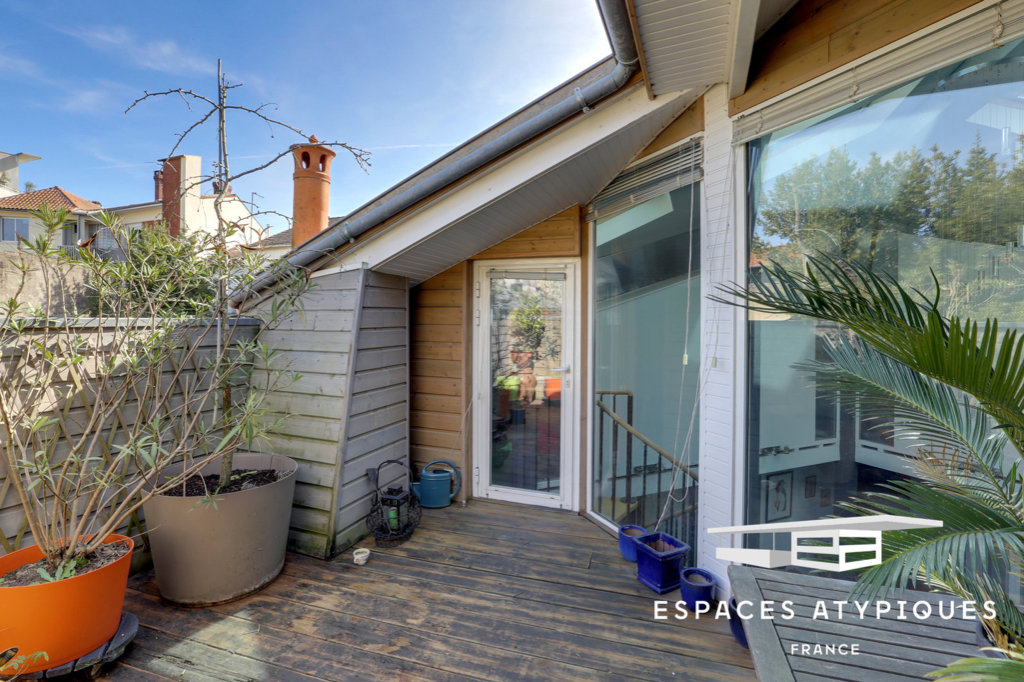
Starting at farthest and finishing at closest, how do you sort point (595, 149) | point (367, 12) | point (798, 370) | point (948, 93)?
1. point (367, 12)
2. point (595, 149)
3. point (798, 370)
4. point (948, 93)

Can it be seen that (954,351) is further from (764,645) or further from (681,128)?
(681,128)

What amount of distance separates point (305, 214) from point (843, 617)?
462cm

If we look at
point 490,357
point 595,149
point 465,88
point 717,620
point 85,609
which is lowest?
point 717,620

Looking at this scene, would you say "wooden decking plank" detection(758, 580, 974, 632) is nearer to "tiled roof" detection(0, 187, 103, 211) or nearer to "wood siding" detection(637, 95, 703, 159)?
"wood siding" detection(637, 95, 703, 159)

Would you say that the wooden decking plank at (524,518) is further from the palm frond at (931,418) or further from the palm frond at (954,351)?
the palm frond at (954,351)

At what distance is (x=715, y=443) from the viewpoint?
216cm

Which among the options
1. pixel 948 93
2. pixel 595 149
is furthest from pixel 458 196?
pixel 948 93

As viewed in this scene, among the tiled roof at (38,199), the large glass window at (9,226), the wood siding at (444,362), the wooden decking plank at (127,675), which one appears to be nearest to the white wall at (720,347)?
the wood siding at (444,362)

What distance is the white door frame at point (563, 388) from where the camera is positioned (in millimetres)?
3258

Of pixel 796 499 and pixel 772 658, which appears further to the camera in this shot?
pixel 796 499

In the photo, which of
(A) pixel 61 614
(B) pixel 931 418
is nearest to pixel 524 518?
(A) pixel 61 614

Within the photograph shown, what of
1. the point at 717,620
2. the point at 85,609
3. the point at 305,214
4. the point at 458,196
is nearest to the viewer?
the point at 85,609

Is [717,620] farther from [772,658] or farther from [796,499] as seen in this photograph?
[772,658]

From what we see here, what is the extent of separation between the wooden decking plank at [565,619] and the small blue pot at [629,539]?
51 centimetres
